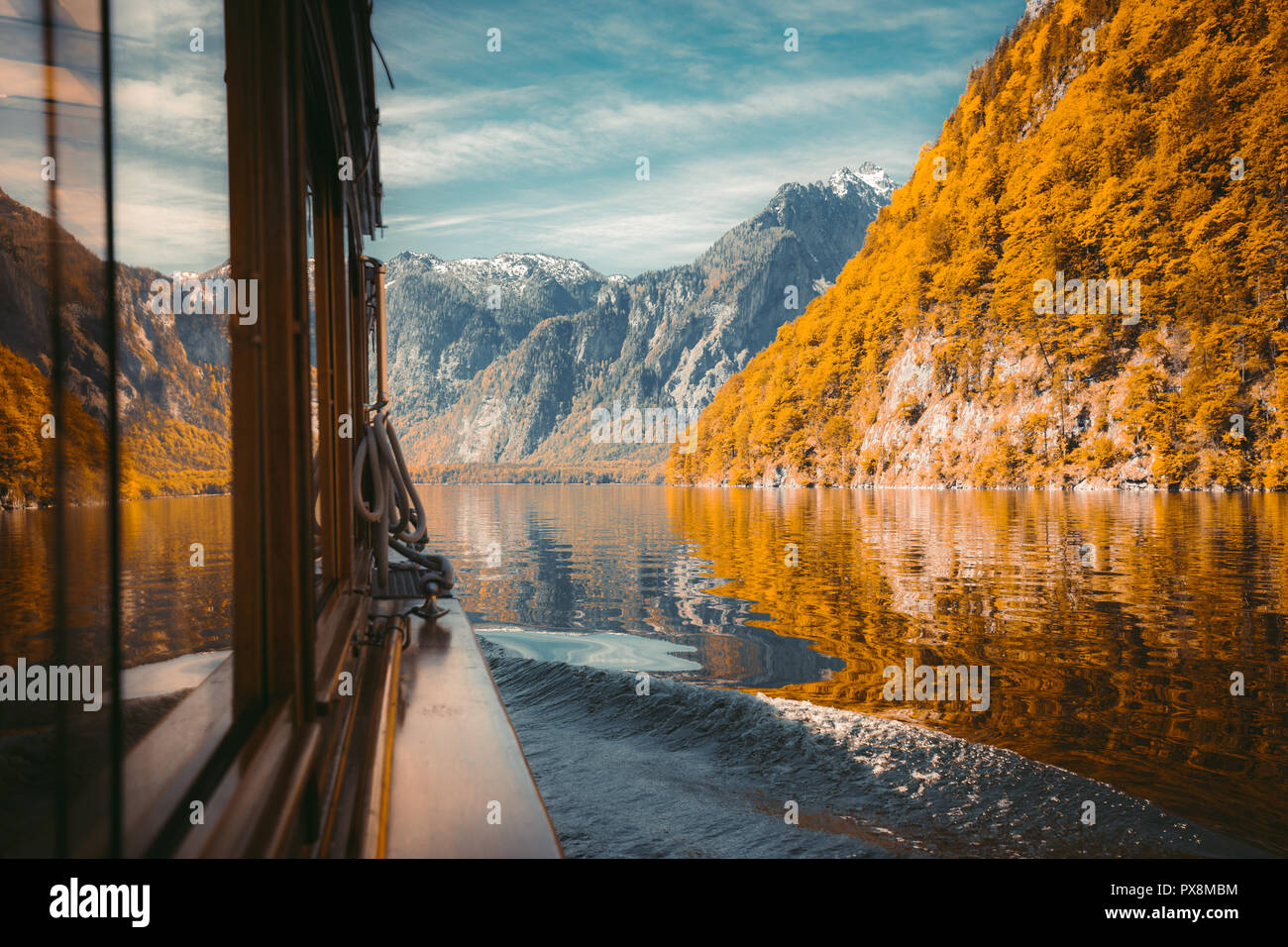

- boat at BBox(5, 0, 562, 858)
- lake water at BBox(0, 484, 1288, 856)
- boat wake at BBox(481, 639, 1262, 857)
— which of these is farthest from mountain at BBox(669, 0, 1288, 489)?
boat at BBox(5, 0, 562, 858)

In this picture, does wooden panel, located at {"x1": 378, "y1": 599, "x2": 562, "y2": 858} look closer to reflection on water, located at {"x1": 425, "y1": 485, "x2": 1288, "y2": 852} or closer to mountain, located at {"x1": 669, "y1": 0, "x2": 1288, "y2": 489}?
reflection on water, located at {"x1": 425, "y1": 485, "x2": 1288, "y2": 852}

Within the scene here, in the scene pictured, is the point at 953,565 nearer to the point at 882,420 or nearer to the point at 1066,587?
the point at 1066,587

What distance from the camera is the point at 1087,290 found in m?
49.5

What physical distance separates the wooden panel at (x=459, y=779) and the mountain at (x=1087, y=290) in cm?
4458

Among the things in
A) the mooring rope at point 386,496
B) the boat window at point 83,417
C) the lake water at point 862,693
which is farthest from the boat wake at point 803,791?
the boat window at point 83,417

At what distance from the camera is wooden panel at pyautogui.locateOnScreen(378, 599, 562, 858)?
164cm

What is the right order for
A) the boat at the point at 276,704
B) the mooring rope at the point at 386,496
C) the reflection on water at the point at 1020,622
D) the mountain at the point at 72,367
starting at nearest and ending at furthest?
the mountain at the point at 72,367, the boat at the point at 276,704, the mooring rope at the point at 386,496, the reflection on water at the point at 1020,622

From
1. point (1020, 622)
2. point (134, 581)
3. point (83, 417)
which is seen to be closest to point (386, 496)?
point (134, 581)

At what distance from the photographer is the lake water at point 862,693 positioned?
3377 millimetres

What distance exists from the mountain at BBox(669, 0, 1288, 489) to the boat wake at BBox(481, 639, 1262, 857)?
41814 mm

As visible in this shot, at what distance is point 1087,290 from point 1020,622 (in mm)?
49815

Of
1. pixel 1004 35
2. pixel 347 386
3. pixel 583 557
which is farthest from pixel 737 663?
pixel 1004 35

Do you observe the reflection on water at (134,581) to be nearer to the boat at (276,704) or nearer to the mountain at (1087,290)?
the boat at (276,704)

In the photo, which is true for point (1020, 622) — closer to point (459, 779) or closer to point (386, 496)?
point (386, 496)
